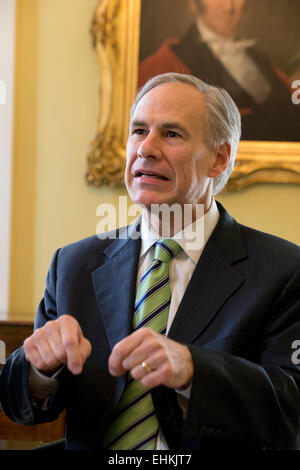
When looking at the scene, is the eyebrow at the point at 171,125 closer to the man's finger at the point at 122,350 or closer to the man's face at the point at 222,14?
the man's finger at the point at 122,350

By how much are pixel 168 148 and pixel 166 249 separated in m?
0.35

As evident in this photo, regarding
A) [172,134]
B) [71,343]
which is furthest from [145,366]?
[172,134]

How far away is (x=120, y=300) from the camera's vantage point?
1820 mm

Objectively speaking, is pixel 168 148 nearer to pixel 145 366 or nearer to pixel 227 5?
pixel 145 366

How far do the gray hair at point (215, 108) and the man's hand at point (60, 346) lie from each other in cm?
93

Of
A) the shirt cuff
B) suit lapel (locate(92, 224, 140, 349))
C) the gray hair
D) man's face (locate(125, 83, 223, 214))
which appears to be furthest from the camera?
the gray hair

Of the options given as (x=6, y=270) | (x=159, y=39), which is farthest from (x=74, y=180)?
(x=159, y=39)

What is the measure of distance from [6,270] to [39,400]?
1.70m

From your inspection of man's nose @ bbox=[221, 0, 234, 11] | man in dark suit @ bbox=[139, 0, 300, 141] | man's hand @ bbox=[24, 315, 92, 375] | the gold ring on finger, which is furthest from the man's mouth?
man's nose @ bbox=[221, 0, 234, 11]

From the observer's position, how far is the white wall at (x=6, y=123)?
3.23m

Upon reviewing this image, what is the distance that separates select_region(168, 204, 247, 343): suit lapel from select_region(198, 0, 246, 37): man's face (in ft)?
5.49

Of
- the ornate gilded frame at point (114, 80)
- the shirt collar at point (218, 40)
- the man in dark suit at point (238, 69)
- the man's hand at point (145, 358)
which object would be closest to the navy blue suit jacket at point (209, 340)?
the man's hand at point (145, 358)

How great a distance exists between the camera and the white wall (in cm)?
323

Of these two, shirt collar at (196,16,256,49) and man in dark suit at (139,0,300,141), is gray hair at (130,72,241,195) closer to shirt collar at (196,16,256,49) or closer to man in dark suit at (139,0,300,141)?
man in dark suit at (139,0,300,141)
